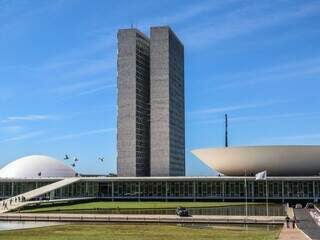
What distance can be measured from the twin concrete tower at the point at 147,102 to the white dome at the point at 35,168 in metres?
11.8

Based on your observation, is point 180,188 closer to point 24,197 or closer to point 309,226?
point 24,197

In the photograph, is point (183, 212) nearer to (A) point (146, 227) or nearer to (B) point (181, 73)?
(A) point (146, 227)

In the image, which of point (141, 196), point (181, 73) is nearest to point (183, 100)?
point (181, 73)

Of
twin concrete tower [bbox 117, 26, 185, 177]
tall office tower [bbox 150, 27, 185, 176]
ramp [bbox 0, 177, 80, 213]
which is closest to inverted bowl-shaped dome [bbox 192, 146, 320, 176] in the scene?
ramp [bbox 0, 177, 80, 213]

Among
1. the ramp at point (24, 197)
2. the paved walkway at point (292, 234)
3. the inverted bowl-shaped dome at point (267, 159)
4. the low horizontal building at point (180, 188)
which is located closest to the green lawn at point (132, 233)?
the paved walkway at point (292, 234)

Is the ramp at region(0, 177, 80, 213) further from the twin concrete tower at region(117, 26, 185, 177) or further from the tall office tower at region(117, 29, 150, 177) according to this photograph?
the twin concrete tower at region(117, 26, 185, 177)

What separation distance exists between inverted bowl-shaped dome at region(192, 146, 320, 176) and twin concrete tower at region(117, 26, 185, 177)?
29.8 metres

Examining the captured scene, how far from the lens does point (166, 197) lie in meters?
90.3

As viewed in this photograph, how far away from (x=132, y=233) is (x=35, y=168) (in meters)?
77.9

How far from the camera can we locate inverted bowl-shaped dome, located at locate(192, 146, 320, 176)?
273 ft

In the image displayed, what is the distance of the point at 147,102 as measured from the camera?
125 metres

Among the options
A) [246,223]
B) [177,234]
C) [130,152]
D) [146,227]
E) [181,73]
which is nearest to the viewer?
[177,234]

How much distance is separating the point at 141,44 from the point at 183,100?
25375mm

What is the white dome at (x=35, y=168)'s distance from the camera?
366 feet
